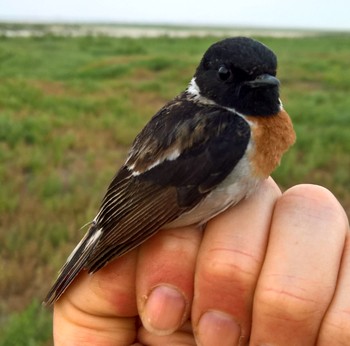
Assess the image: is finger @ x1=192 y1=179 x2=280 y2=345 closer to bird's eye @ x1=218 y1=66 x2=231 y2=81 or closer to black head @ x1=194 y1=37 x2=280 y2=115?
black head @ x1=194 y1=37 x2=280 y2=115

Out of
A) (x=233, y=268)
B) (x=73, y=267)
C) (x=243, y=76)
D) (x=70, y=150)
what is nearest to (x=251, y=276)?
(x=233, y=268)

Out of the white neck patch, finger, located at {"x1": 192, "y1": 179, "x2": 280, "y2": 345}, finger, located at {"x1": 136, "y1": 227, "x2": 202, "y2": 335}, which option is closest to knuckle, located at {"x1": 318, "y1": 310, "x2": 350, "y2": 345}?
finger, located at {"x1": 192, "y1": 179, "x2": 280, "y2": 345}

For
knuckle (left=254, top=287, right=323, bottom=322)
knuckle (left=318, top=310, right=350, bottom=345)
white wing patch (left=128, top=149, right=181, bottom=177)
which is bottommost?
knuckle (left=318, top=310, right=350, bottom=345)

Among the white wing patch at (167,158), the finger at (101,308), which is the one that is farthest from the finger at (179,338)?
the white wing patch at (167,158)

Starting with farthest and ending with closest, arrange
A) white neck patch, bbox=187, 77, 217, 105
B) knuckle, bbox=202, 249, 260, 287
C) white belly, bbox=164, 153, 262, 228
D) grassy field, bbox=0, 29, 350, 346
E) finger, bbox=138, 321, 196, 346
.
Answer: grassy field, bbox=0, 29, 350, 346 < white neck patch, bbox=187, 77, 217, 105 < finger, bbox=138, 321, 196, 346 < white belly, bbox=164, 153, 262, 228 < knuckle, bbox=202, 249, 260, 287

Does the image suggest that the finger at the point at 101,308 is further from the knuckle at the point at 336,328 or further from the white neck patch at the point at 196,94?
the white neck patch at the point at 196,94

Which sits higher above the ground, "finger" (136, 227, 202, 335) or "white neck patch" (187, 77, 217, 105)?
"white neck patch" (187, 77, 217, 105)

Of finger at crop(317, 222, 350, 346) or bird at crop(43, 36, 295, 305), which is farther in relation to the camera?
bird at crop(43, 36, 295, 305)
